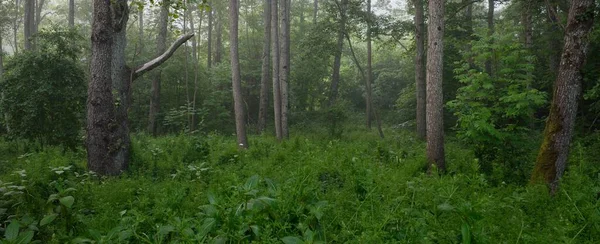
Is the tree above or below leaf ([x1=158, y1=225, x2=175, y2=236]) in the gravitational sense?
above

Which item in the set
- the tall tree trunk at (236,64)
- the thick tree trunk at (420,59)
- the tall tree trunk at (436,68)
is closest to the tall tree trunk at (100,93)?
the tall tree trunk at (236,64)

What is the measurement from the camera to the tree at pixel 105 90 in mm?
6996

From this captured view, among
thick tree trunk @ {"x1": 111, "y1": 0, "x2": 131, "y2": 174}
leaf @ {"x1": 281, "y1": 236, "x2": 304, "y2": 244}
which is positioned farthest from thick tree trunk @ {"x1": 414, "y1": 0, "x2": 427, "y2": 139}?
leaf @ {"x1": 281, "y1": 236, "x2": 304, "y2": 244}

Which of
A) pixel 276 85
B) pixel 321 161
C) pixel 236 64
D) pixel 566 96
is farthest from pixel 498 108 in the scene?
pixel 276 85

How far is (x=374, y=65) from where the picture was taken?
33781 mm

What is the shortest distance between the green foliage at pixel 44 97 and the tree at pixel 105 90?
394cm

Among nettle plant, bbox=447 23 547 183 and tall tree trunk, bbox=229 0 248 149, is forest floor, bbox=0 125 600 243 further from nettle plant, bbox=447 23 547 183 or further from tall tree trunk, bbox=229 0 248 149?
tall tree trunk, bbox=229 0 248 149

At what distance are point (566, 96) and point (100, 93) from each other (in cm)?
806

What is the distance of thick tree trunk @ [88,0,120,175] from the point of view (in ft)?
22.9

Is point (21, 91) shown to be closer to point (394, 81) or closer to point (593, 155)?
point (593, 155)

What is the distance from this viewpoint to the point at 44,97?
10148mm

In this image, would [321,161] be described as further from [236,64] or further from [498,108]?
[236,64]

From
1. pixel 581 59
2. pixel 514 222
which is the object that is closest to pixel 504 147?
pixel 581 59

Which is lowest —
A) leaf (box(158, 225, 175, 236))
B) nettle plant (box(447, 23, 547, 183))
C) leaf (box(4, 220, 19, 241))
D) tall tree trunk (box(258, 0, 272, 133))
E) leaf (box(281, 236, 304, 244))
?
leaf (box(281, 236, 304, 244))
